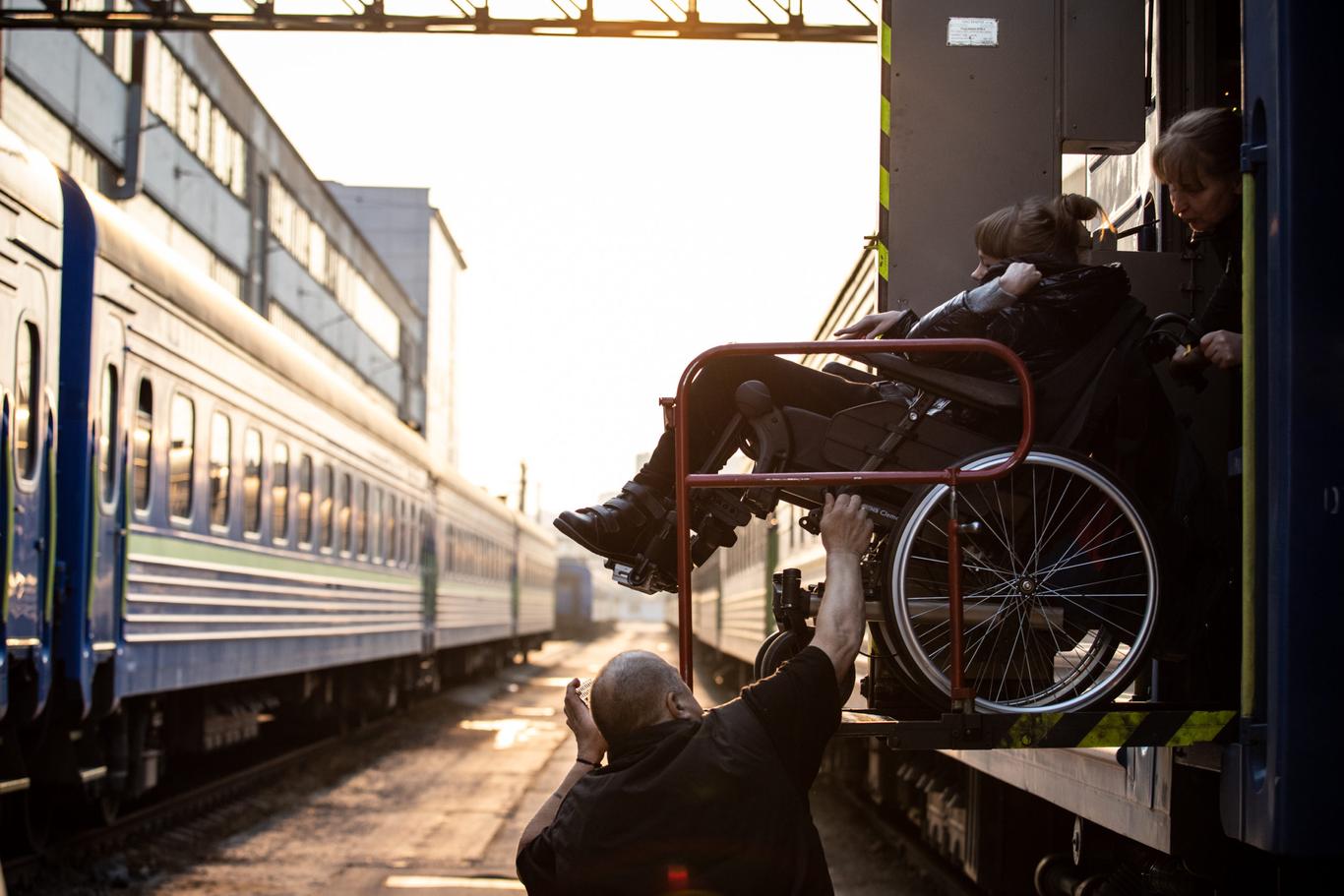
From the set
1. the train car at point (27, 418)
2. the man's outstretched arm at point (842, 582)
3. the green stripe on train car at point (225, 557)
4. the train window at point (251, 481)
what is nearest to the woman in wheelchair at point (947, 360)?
the man's outstretched arm at point (842, 582)

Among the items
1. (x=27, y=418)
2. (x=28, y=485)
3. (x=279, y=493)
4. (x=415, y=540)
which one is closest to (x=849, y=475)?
(x=28, y=485)

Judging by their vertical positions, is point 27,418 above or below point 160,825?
above

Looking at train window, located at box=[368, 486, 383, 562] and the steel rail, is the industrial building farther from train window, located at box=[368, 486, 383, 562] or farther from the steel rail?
the steel rail

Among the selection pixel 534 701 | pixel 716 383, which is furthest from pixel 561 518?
pixel 534 701

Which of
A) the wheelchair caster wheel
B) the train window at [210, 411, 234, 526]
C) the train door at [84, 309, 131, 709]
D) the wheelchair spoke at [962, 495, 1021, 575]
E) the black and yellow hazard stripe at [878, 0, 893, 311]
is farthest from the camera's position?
the train window at [210, 411, 234, 526]

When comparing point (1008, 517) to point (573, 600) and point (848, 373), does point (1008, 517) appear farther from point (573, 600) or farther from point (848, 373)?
point (573, 600)

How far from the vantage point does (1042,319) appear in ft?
13.6

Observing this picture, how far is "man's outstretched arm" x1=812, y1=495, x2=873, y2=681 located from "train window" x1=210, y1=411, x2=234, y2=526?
8078 millimetres

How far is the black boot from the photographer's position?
420 cm

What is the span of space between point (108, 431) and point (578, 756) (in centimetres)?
629

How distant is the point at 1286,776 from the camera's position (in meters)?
3.42

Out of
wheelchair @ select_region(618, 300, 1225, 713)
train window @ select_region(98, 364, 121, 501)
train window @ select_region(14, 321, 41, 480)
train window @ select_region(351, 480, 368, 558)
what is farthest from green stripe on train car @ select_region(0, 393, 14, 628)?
train window @ select_region(351, 480, 368, 558)

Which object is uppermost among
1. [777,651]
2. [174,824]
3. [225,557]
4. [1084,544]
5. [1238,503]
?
[1238,503]

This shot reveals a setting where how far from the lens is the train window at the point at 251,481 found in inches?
481
